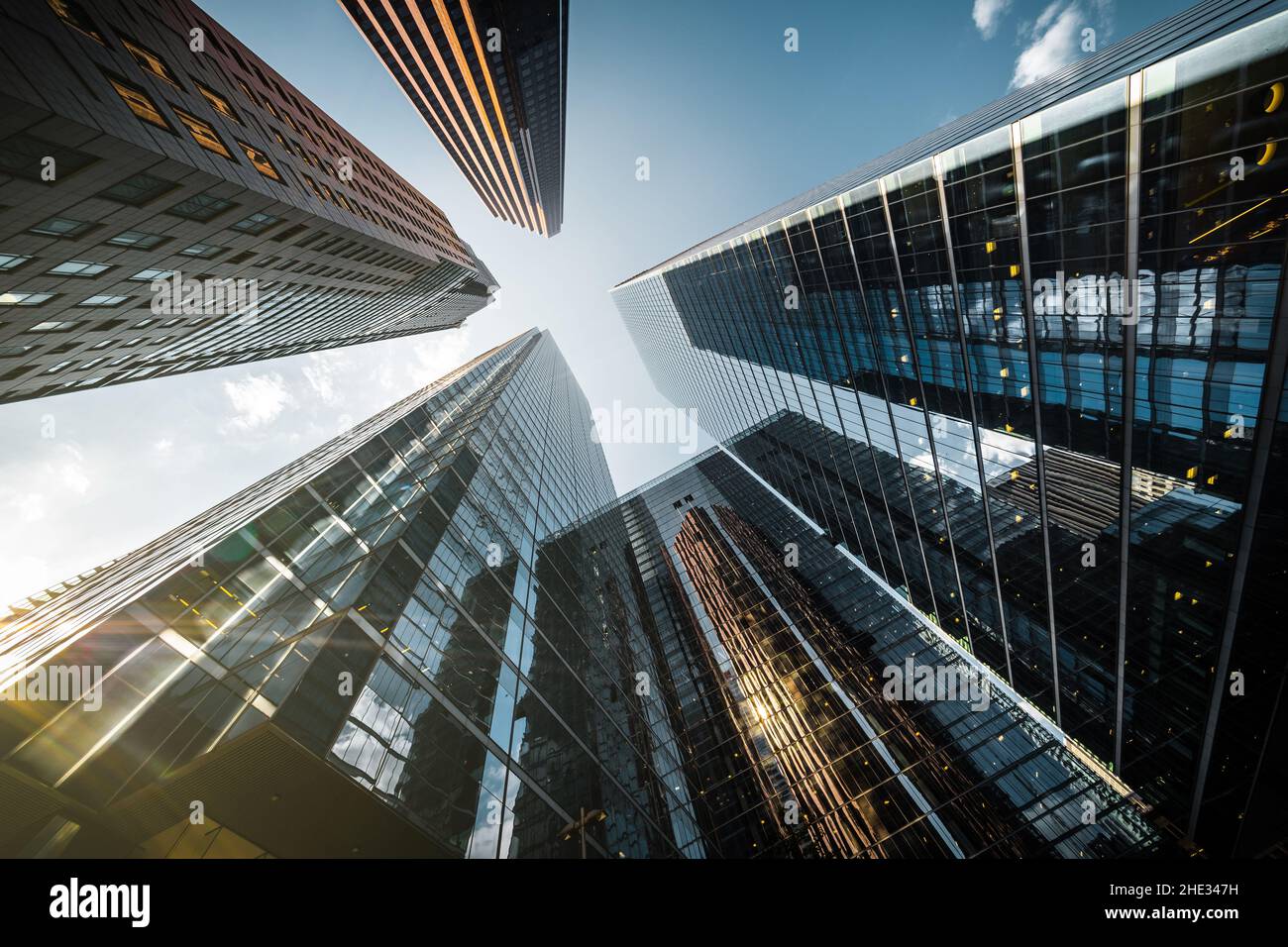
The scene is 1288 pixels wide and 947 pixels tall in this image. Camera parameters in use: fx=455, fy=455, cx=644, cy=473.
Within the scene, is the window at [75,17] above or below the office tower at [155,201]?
above

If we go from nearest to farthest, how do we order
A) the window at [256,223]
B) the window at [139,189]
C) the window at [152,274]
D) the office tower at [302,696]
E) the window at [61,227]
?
the office tower at [302,696] < the window at [61,227] < the window at [139,189] < the window at [152,274] < the window at [256,223]

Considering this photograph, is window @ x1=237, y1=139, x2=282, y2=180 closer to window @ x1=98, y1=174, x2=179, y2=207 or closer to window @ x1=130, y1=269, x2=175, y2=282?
window @ x1=130, y1=269, x2=175, y2=282

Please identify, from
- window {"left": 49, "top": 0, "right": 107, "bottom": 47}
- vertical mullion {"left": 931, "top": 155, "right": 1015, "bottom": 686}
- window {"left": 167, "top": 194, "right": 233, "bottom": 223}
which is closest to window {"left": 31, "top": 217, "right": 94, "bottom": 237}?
window {"left": 167, "top": 194, "right": 233, "bottom": 223}

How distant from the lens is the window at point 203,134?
16.8m

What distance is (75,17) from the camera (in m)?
13.0

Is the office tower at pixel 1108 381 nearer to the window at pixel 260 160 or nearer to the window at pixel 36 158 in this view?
the window at pixel 260 160

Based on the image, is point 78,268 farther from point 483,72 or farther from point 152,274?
point 483,72

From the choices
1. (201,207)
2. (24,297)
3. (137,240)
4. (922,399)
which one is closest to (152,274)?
(137,240)

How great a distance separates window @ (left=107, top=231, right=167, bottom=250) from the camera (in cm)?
1628

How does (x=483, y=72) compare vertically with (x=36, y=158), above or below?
above

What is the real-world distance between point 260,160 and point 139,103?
769cm

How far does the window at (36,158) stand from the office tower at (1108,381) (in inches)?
1251

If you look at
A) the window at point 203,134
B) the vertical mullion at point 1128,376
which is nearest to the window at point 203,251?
the window at point 203,134
